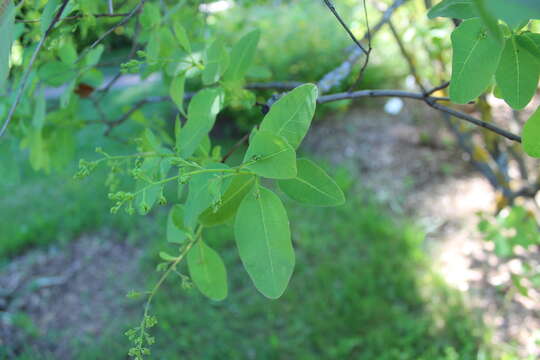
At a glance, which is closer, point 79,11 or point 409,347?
point 79,11

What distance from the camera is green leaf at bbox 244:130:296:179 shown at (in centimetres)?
60

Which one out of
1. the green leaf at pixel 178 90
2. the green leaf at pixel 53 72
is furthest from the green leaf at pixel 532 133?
the green leaf at pixel 53 72

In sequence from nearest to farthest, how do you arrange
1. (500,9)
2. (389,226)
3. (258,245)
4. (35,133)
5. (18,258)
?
(500,9), (258,245), (35,133), (389,226), (18,258)

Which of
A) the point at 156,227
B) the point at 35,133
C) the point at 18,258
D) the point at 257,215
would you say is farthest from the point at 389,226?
the point at 18,258

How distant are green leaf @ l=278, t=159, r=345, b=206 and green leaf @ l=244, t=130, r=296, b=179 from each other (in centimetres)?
7

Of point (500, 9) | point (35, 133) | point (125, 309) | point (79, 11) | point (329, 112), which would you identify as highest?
point (500, 9)

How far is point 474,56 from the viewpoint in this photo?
0.63 meters

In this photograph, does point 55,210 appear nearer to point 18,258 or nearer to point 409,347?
point 18,258

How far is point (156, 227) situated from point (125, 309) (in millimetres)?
871

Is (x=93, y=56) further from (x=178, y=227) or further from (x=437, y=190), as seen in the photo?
(x=437, y=190)

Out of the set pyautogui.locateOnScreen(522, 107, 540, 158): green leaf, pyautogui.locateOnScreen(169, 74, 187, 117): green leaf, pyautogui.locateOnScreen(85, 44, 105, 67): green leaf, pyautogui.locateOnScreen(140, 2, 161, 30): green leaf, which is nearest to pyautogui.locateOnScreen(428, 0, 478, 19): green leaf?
pyautogui.locateOnScreen(522, 107, 540, 158): green leaf

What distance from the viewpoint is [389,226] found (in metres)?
3.19

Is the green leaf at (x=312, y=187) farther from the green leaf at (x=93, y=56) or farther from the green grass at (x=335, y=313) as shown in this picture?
the green grass at (x=335, y=313)

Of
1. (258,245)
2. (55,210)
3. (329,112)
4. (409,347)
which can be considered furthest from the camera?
(329,112)
